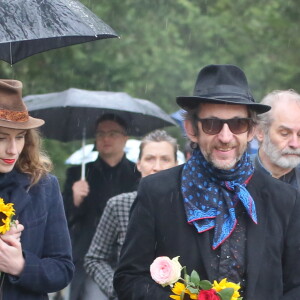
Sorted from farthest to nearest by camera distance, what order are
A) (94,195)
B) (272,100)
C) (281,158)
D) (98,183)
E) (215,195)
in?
1. (98,183)
2. (94,195)
3. (272,100)
4. (281,158)
5. (215,195)

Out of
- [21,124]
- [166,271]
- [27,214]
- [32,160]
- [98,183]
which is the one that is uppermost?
[21,124]

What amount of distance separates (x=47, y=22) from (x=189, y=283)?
5.24 ft

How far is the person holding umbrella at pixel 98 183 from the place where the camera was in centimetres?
832

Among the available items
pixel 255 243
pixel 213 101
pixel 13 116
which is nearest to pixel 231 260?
pixel 255 243

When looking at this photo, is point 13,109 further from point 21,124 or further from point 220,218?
point 220,218

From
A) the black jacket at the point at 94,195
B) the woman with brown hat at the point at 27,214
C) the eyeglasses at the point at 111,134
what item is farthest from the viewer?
the eyeglasses at the point at 111,134

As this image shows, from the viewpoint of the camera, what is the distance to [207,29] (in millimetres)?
18438

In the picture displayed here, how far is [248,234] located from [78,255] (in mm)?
3611

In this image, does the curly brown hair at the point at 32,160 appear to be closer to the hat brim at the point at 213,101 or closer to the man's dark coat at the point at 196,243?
the man's dark coat at the point at 196,243

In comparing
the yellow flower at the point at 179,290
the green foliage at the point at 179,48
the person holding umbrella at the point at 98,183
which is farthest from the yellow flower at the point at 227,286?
the green foliage at the point at 179,48

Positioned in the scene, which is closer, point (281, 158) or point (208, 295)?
point (208, 295)

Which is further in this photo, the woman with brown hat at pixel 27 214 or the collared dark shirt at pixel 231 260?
the woman with brown hat at pixel 27 214

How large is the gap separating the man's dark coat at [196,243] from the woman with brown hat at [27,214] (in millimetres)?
451

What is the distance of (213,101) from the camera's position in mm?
4879
